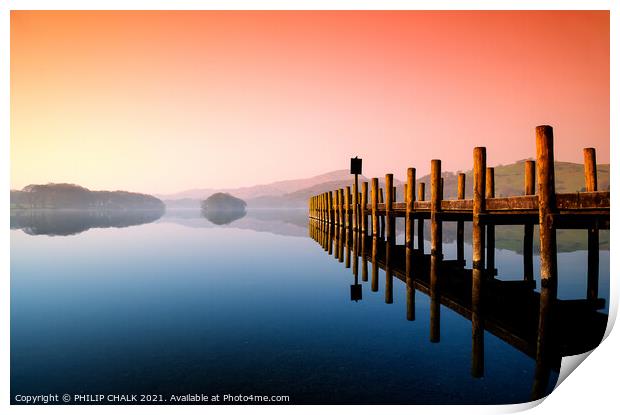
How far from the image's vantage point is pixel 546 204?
279 inches

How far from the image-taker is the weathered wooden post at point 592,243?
868 centimetres

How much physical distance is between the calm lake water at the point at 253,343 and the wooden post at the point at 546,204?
68.3 inches

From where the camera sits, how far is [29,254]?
62.9ft

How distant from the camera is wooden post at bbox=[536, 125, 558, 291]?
277 inches

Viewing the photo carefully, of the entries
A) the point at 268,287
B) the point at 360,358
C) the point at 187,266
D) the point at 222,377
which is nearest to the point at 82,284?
the point at 187,266

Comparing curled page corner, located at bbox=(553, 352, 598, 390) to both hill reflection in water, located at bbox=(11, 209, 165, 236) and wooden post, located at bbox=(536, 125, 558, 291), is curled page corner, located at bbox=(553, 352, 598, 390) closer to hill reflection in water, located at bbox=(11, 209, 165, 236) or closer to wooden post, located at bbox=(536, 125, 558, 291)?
wooden post, located at bbox=(536, 125, 558, 291)

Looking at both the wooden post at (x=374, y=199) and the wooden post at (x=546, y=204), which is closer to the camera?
the wooden post at (x=546, y=204)

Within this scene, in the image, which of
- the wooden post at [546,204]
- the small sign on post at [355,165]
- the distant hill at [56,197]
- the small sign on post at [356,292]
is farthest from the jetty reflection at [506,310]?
the distant hill at [56,197]

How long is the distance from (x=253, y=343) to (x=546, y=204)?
5.10 meters

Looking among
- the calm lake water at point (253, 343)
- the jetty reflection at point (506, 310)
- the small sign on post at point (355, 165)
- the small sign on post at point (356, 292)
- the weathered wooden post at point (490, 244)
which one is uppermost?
the small sign on post at point (355, 165)

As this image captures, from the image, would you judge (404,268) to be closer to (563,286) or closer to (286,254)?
(563,286)

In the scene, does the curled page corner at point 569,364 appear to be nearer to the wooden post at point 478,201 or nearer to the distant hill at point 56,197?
the wooden post at point 478,201

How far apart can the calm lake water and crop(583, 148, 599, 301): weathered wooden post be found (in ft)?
1.89

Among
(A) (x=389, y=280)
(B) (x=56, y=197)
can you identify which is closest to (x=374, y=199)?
(A) (x=389, y=280)
